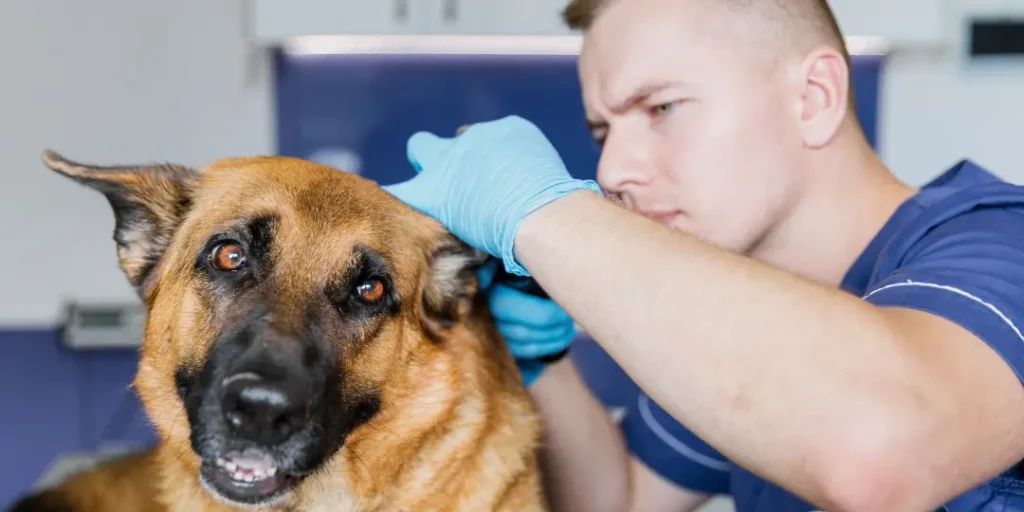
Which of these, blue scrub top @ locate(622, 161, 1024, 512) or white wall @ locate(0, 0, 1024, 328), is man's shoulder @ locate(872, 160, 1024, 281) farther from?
white wall @ locate(0, 0, 1024, 328)

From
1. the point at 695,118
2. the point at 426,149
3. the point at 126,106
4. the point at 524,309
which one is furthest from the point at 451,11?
the point at 695,118

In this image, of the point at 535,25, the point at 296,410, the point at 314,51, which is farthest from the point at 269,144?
the point at 296,410

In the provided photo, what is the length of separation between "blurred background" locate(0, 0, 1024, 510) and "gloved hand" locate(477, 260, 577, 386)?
1570 mm

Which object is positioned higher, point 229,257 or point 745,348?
point 745,348

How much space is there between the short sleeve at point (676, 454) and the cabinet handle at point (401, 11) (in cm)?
155

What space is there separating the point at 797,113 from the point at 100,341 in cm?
246

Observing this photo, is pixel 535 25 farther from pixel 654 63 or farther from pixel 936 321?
pixel 936 321

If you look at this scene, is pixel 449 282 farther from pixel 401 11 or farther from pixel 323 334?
pixel 401 11

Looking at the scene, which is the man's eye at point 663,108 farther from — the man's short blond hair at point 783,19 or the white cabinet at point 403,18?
the white cabinet at point 403,18

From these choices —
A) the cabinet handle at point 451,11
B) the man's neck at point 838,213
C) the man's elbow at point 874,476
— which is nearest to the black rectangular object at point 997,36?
the cabinet handle at point 451,11

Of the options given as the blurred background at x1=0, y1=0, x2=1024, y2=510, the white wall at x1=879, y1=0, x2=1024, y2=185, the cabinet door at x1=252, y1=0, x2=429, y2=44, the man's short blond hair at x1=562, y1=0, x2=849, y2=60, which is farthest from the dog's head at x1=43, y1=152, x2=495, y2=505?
the white wall at x1=879, y1=0, x2=1024, y2=185

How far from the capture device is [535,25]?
2.51 metres

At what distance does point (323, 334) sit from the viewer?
1019 millimetres

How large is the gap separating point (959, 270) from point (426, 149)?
72cm
